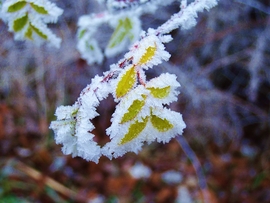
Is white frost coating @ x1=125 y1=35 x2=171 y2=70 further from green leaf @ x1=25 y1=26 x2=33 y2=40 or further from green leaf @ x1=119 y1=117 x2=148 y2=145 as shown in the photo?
green leaf @ x1=25 y1=26 x2=33 y2=40

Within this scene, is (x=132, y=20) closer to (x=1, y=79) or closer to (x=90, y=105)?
(x=90, y=105)

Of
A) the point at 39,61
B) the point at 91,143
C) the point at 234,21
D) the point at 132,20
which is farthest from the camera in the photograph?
the point at 39,61

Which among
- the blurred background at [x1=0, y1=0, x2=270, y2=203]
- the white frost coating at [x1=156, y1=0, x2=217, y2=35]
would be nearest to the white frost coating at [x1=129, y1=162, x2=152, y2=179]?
the blurred background at [x1=0, y1=0, x2=270, y2=203]

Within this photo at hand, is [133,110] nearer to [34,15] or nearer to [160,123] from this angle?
[160,123]

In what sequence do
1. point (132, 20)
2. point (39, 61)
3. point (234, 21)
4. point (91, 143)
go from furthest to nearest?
point (39, 61), point (234, 21), point (132, 20), point (91, 143)

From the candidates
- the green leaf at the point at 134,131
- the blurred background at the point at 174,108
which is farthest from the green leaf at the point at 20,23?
the blurred background at the point at 174,108

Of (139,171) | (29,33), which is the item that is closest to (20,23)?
(29,33)

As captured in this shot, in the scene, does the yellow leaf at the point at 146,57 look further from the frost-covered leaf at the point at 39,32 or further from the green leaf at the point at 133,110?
the frost-covered leaf at the point at 39,32

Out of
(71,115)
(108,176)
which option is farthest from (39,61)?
(71,115)
